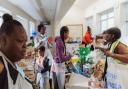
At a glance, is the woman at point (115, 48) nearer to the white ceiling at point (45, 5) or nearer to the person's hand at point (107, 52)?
the person's hand at point (107, 52)

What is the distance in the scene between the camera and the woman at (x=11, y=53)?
1165 millimetres

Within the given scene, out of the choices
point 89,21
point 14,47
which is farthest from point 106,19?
point 14,47

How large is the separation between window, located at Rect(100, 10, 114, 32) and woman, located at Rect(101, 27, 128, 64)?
19.8ft

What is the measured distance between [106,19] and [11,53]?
9341 millimetres

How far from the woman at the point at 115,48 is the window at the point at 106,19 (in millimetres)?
6023

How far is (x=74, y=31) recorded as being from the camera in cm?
1375

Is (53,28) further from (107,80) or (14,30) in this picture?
(14,30)

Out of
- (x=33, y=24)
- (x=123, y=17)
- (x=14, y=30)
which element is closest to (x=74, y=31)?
(x=33, y=24)

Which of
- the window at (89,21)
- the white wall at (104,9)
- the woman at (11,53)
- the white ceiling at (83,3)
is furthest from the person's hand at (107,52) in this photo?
the window at (89,21)

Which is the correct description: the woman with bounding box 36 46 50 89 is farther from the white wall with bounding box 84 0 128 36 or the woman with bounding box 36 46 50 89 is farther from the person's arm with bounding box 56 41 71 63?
the white wall with bounding box 84 0 128 36

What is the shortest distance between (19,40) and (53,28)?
13.3 metres

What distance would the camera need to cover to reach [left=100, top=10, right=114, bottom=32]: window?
31.5 ft

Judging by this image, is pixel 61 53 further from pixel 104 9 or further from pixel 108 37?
pixel 104 9

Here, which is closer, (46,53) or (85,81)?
(85,81)
